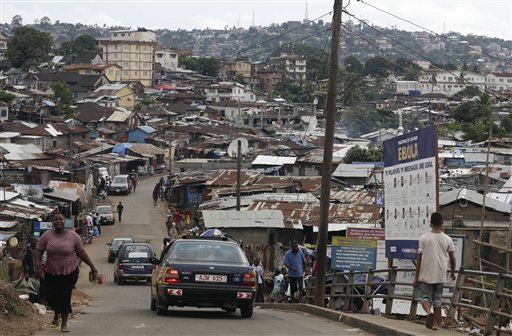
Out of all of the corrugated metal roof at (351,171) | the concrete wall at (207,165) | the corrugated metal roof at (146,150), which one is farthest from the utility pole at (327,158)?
the corrugated metal roof at (146,150)

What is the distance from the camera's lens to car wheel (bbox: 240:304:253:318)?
16.4 metres

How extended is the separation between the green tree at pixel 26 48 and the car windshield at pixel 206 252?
142 meters

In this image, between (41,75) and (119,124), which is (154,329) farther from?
(41,75)

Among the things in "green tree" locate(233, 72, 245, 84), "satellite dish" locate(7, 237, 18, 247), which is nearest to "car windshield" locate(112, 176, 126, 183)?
"satellite dish" locate(7, 237, 18, 247)

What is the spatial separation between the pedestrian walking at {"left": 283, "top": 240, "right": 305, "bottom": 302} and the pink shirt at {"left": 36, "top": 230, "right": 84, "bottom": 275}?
31.1 feet

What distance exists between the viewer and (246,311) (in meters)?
16.6

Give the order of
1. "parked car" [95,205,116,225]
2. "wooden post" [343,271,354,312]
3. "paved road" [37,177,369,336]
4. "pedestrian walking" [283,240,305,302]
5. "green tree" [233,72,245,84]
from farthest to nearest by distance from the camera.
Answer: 1. "green tree" [233,72,245,84]
2. "parked car" [95,205,116,225]
3. "pedestrian walking" [283,240,305,302]
4. "wooden post" [343,271,354,312]
5. "paved road" [37,177,369,336]

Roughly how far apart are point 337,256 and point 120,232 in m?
33.3

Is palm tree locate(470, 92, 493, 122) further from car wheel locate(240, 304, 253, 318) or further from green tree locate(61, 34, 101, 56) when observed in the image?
car wheel locate(240, 304, 253, 318)

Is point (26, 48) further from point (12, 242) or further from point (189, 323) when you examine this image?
point (189, 323)

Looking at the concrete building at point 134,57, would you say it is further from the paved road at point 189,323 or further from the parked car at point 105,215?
the paved road at point 189,323

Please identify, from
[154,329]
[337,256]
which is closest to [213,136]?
[337,256]

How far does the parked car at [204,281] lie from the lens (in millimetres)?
15875

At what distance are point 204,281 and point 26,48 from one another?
14670 cm
